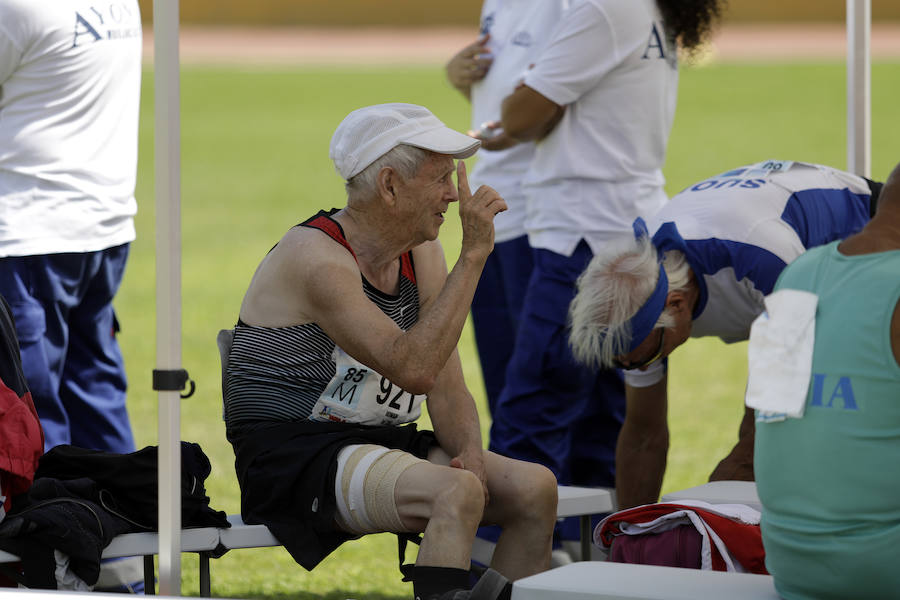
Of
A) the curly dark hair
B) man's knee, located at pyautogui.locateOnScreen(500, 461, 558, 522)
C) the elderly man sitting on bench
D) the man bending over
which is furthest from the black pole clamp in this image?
the curly dark hair

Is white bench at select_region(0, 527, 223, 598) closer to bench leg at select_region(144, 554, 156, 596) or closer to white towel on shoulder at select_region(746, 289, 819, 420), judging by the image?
bench leg at select_region(144, 554, 156, 596)

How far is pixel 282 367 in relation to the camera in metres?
3.18

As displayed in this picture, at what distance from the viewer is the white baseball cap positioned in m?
3.11

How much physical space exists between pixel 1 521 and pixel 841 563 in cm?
184

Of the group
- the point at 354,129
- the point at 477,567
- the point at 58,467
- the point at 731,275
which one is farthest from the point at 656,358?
the point at 58,467

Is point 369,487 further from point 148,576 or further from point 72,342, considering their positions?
point 72,342

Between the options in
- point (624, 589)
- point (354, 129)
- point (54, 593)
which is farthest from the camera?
point (354, 129)

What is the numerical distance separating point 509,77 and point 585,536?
70.1 inches

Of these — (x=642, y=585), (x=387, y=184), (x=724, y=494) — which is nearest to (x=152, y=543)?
(x=387, y=184)

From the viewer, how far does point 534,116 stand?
4.22 metres

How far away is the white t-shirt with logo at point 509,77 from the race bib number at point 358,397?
1.46 meters

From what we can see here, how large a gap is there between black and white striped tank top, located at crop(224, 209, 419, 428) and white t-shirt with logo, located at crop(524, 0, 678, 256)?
47.5 inches

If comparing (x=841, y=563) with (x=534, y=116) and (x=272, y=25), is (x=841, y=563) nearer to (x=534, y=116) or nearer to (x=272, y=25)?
(x=534, y=116)

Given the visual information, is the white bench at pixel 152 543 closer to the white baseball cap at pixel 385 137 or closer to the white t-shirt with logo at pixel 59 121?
the white baseball cap at pixel 385 137
